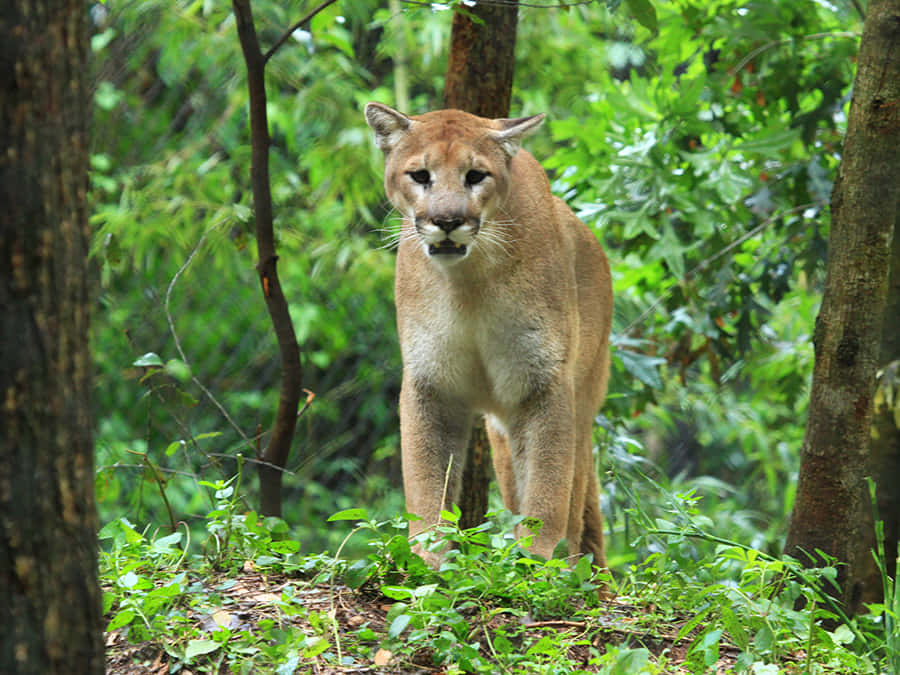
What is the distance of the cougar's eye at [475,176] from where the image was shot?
345cm

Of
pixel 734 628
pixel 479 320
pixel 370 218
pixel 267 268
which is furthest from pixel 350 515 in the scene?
pixel 370 218

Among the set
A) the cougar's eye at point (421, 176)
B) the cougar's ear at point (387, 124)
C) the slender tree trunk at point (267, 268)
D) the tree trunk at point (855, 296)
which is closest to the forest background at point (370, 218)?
the slender tree trunk at point (267, 268)

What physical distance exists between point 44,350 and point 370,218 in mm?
4786

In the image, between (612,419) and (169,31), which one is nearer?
(612,419)

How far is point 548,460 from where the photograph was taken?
347cm

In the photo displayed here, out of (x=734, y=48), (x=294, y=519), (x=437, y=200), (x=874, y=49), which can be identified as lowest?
(x=294, y=519)

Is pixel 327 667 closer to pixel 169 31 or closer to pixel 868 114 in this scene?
pixel 868 114

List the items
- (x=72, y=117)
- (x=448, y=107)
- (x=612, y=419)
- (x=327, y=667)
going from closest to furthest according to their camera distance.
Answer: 1. (x=72, y=117)
2. (x=327, y=667)
3. (x=448, y=107)
4. (x=612, y=419)

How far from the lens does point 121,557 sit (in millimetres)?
2660

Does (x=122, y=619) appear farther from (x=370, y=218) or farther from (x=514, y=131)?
(x=370, y=218)

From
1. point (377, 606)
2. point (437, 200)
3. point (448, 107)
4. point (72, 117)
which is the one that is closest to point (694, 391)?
point (448, 107)

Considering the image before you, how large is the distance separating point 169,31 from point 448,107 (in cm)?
243

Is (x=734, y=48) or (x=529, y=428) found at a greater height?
(x=734, y=48)

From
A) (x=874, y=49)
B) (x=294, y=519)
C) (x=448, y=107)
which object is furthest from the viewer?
(x=294, y=519)
